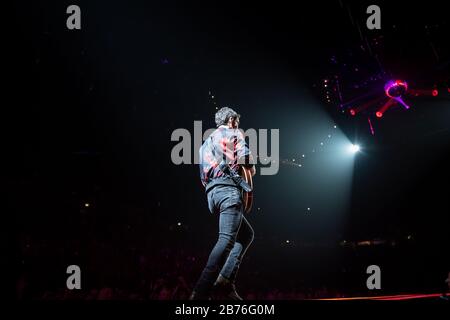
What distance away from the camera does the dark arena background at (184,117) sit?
6.09 metres

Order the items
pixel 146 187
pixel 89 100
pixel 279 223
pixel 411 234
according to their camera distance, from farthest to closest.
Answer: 1. pixel 411 234
2. pixel 279 223
3. pixel 146 187
4. pixel 89 100

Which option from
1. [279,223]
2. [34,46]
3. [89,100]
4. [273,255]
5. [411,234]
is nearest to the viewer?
[34,46]

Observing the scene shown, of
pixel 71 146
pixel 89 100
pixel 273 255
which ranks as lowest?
pixel 273 255

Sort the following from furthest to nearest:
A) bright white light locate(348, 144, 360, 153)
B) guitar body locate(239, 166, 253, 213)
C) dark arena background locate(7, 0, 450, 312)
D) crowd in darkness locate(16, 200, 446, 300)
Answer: bright white light locate(348, 144, 360, 153) → dark arena background locate(7, 0, 450, 312) → crowd in darkness locate(16, 200, 446, 300) → guitar body locate(239, 166, 253, 213)

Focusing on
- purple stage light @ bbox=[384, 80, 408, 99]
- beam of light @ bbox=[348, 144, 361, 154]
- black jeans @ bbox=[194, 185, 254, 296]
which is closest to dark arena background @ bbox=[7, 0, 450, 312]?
purple stage light @ bbox=[384, 80, 408, 99]

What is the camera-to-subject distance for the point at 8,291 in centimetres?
233

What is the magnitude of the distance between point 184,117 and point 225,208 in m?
4.93

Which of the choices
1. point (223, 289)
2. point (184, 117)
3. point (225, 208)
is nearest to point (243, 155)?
point (225, 208)

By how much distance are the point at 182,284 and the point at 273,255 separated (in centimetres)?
327

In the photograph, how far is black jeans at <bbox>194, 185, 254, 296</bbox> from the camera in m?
2.93

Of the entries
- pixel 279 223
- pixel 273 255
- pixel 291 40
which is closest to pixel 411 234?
pixel 279 223

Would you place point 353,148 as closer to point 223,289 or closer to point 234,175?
point 234,175

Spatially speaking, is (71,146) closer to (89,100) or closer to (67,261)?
(89,100)

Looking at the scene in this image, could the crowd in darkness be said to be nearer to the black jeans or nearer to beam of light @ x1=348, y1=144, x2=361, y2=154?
the black jeans
